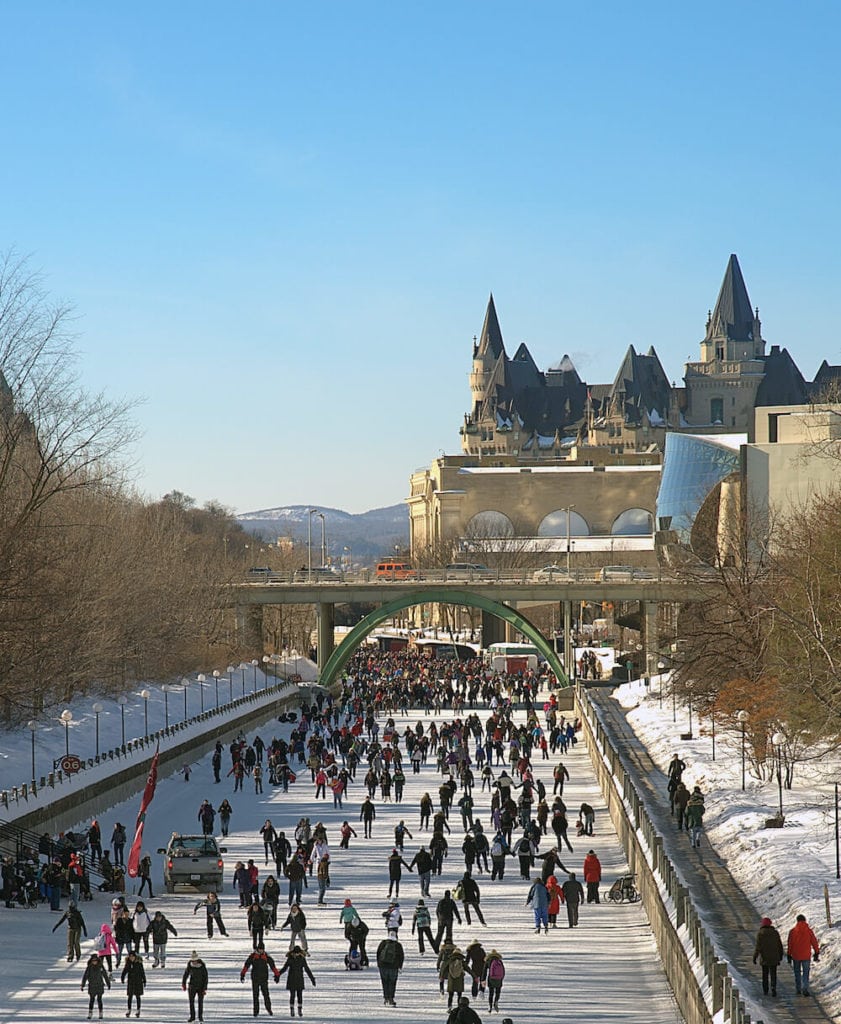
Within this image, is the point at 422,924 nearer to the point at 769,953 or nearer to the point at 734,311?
the point at 769,953

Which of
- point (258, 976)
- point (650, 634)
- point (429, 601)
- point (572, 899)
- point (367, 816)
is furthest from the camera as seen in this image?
point (429, 601)

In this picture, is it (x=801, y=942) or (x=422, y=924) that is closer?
(x=801, y=942)

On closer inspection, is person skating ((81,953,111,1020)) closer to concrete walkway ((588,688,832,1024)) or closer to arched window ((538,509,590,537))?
concrete walkway ((588,688,832,1024))

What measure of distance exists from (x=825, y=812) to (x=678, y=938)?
28.2ft

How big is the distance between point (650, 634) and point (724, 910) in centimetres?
4888

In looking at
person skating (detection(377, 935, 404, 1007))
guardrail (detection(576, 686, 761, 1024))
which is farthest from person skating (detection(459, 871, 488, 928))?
person skating (detection(377, 935, 404, 1007))

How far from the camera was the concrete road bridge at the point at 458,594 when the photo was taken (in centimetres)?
7225

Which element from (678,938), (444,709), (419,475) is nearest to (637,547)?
(419,475)

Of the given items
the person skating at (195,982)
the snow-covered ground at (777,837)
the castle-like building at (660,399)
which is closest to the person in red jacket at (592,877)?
the snow-covered ground at (777,837)

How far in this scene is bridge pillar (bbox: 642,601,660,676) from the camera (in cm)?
6519

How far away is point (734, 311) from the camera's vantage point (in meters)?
193

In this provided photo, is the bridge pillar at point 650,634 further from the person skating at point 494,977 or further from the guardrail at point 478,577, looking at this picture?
the person skating at point 494,977

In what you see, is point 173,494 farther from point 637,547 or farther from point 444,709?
point 444,709

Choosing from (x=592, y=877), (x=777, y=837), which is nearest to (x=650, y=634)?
(x=592, y=877)
